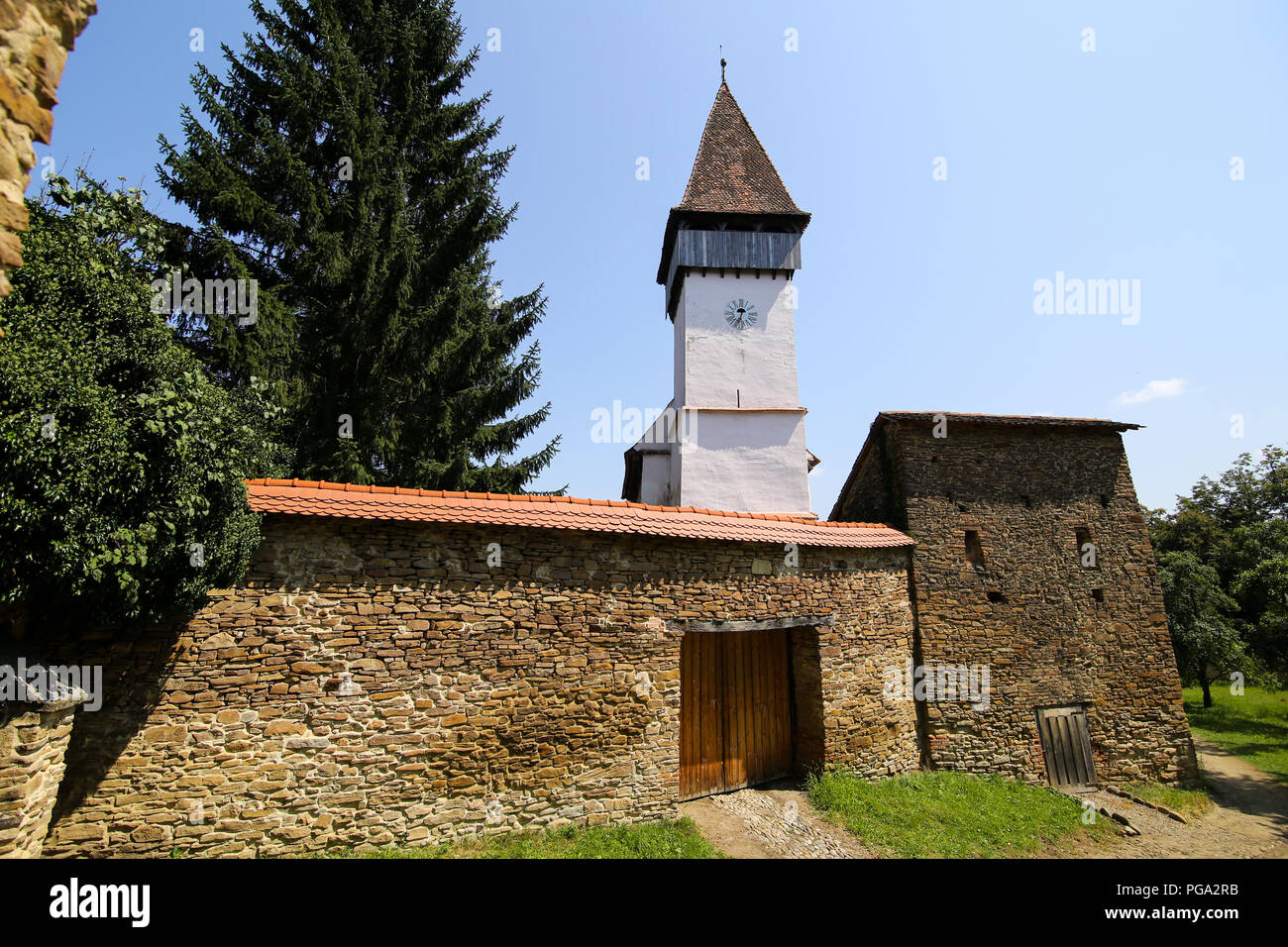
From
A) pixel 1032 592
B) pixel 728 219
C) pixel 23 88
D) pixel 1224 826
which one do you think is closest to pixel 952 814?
pixel 1032 592

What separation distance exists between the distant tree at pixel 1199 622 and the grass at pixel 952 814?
12.8 meters

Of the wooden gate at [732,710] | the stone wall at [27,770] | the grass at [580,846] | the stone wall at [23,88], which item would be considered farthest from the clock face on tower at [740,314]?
the stone wall at [27,770]

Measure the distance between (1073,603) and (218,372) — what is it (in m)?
16.2

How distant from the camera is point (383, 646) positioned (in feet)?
20.5

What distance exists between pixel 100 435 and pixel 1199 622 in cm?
2684

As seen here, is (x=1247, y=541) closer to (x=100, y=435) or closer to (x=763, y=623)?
(x=763, y=623)

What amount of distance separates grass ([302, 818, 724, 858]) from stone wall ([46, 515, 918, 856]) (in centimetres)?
13

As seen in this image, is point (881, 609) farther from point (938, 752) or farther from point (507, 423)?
point (507, 423)

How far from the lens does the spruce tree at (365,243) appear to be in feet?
33.8

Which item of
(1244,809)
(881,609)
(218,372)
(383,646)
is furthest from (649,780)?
(1244,809)

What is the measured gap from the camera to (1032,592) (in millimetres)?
10578

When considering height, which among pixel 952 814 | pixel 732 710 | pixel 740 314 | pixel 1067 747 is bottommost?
pixel 952 814

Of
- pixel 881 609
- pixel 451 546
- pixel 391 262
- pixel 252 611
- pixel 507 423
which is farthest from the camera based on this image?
pixel 507 423
